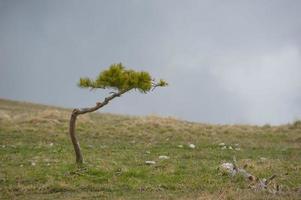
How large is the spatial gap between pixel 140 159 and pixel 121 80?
4382mm

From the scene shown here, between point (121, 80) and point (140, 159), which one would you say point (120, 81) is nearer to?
point (121, 80)

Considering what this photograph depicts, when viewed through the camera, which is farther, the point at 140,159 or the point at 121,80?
the point at 140,159

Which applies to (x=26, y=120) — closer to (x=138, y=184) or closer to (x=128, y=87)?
(x=128, y=87)

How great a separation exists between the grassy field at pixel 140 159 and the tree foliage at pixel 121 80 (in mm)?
2761

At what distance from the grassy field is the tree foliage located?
2.76 meters

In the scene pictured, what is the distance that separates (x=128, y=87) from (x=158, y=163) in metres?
3.21

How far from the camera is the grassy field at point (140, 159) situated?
15.6 metres

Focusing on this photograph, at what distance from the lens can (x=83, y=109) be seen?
19359mm

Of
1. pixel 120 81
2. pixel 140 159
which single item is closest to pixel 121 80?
pixel 120 81

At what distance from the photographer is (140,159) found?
2169 centimetres

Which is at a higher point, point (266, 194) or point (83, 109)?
point (83, 109)

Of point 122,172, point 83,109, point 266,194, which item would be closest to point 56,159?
point 83,109

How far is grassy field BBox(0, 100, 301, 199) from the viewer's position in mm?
15594

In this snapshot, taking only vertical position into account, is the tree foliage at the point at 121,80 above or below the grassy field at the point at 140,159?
above
